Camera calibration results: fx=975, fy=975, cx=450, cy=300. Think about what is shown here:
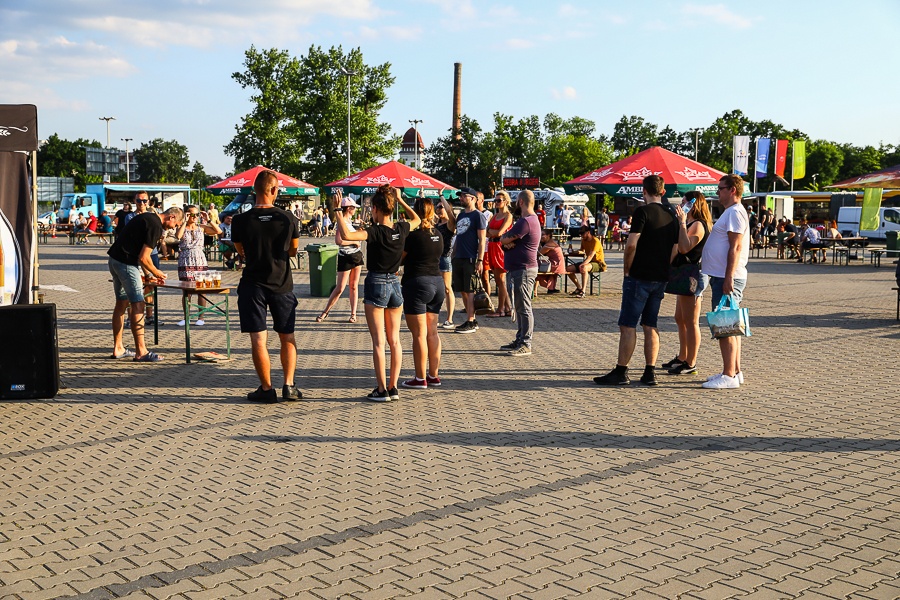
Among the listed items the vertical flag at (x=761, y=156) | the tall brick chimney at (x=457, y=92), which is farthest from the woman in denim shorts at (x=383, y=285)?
the tall brick chimney at (x=457, y=92)

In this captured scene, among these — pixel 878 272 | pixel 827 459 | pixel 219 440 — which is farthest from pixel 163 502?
pixel 878 272

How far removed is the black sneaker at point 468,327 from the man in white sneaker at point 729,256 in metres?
4.39

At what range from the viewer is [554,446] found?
6.86 meters

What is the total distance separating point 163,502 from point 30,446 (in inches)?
74.7

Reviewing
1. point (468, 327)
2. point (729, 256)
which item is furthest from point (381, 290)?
point (468, 327)

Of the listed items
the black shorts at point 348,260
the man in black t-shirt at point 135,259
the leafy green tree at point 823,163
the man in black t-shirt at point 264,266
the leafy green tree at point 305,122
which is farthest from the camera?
the leafy green tree at point 823,163

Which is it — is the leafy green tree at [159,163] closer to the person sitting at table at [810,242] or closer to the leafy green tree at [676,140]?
the leafy green tree at [676,140]

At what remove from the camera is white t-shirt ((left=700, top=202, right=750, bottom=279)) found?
28.3 ft

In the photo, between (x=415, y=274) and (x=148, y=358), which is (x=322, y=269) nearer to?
(x=148, y=358)

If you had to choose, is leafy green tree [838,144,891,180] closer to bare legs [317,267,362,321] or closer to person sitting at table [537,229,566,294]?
person sitting at table [537,229,566,294]

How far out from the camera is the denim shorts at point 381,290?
837 centimetres

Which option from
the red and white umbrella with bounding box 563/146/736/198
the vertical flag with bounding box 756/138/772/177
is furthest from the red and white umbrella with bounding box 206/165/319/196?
the vertical flag with bounding box 756/138/772/177

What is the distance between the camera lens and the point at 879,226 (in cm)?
3741

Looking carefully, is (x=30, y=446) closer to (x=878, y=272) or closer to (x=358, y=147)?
(x=878, y=272)
